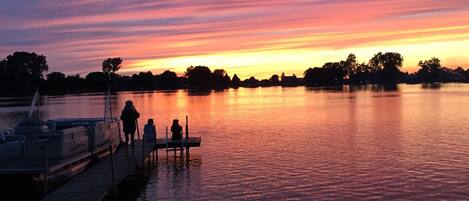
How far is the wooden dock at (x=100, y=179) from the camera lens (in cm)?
1936

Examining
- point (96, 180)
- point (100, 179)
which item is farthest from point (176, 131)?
point (96, 180)

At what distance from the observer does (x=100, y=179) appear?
22.5m

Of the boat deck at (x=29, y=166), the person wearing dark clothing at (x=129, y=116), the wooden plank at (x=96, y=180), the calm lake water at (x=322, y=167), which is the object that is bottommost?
the calm lake water at (x=322, y=167)

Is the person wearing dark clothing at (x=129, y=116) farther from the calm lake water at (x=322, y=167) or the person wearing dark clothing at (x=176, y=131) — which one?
the person wearing dark clothing at (x=176, y=131)

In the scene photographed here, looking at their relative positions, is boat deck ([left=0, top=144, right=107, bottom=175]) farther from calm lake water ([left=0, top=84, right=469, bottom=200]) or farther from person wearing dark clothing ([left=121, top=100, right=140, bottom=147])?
person wearing dark clothing ([left=121, top=100, right=140, bottom=147])

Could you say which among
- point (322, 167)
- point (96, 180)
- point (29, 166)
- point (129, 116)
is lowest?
point (322, 167)

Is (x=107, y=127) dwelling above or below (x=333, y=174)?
above

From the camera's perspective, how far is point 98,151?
28.3 m

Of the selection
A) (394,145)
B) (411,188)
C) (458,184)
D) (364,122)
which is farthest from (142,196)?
(364,122)

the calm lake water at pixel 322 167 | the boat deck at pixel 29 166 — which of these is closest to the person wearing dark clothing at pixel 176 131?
the calm lake water at pixel 322 167

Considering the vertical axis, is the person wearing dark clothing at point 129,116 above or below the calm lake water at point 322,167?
above

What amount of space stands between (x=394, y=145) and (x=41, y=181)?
2347cm

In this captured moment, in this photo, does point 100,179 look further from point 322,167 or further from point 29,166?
point 322,167

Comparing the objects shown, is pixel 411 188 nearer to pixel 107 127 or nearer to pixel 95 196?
pixel 95 196
